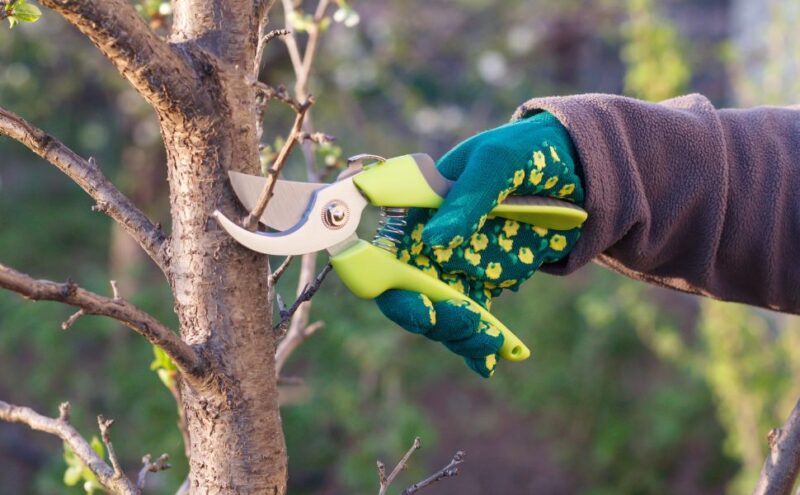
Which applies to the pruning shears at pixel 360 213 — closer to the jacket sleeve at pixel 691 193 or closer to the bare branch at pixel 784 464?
the jacket sleeve at pixel 691 193

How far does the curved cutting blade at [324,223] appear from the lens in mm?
1049

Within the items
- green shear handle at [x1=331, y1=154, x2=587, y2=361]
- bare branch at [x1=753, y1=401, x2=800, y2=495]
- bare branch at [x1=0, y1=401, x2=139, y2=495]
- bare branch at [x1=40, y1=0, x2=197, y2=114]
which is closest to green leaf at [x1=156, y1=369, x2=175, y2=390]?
bare branch at [x1=0, y1=401, x2=139, y2=495]

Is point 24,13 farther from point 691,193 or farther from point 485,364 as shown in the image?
point 691,193

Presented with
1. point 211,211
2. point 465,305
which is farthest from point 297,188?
point 465,305

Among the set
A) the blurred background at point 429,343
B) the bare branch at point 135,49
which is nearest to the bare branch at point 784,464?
the bare branch at point 135,49

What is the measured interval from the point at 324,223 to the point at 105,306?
294 mm

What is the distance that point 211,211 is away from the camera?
3.33 ft

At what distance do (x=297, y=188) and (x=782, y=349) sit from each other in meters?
2.83

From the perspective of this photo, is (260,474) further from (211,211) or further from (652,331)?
(652,331)

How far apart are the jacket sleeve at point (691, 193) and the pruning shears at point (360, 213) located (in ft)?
0.40

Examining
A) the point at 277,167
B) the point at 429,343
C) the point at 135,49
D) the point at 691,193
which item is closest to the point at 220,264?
the point at 277,167

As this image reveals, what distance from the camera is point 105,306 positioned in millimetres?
895

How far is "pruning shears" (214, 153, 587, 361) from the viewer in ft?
3.53

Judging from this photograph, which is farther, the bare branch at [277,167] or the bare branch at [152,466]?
the bare branch at [152,466]
